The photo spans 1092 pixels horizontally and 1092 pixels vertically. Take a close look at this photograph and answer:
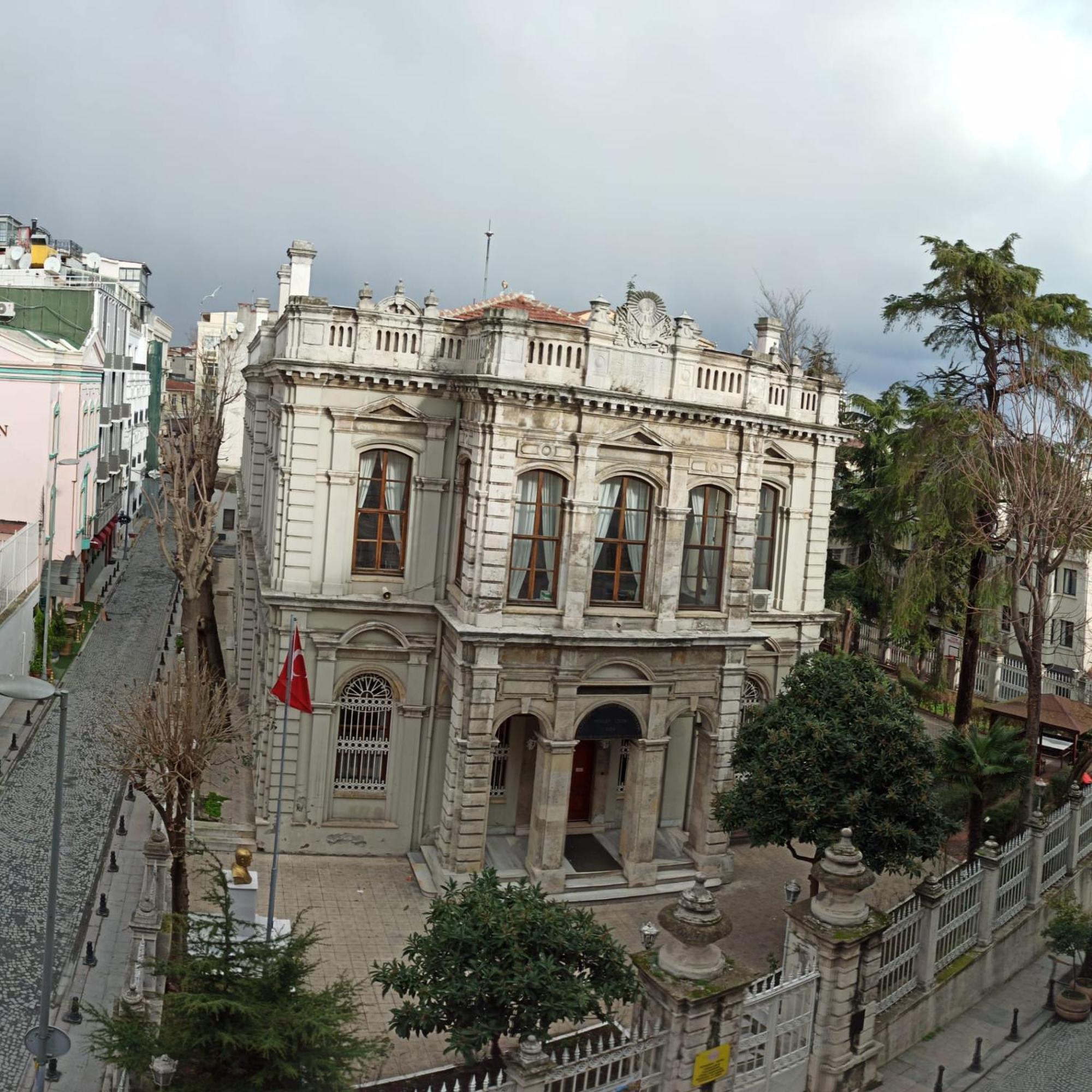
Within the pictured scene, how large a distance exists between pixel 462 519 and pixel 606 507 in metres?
3.17

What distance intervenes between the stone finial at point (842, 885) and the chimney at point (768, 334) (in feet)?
49.9

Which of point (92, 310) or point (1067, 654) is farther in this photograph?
point (92, 310)

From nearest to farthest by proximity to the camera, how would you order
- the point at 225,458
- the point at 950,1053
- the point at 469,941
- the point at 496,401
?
the point at 469,941
the point at 950,1053
the point at 496,401
the point at 225,458

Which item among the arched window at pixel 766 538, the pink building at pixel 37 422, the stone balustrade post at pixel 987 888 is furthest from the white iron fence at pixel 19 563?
the stone balustrade post at pixel 987 888

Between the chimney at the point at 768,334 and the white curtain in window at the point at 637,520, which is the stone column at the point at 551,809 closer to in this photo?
the white curtain in window at the point at 637,520

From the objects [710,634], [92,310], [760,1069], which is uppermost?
[92,310]

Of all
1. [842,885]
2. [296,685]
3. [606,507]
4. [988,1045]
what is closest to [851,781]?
[842,885]

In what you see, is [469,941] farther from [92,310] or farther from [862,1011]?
[92,310]

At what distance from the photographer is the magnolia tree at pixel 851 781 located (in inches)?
768

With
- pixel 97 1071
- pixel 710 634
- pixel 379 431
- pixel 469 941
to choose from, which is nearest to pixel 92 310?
pixel 379 431

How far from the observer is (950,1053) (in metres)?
18.5

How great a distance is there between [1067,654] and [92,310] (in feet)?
138

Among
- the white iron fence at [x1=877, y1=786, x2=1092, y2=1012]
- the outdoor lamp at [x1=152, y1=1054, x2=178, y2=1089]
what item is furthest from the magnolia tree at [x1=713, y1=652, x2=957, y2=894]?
the outdoor lamp at [x1=152, y1=1054, x2=178, y2=1089]

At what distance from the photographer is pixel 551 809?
2389 cm
